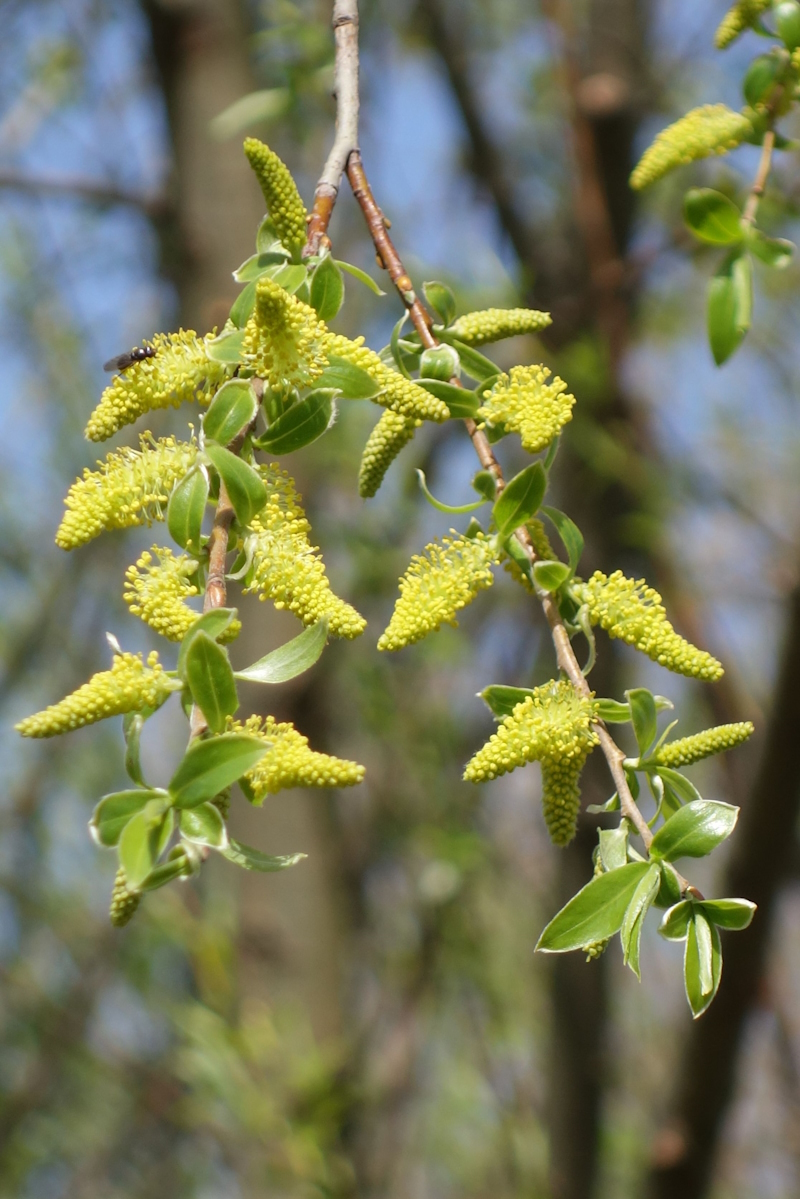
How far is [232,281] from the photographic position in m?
1.79

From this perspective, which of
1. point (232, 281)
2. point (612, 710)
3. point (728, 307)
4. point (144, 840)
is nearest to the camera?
point (144, 840)

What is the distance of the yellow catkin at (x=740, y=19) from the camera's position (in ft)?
2.46

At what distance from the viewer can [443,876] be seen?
2008 millimetres

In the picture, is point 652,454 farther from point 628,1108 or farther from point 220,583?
point 628,1108

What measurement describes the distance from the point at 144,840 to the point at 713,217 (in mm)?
549

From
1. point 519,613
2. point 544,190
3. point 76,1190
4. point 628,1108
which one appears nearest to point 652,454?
point 519,613

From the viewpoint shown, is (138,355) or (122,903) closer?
(122,903)

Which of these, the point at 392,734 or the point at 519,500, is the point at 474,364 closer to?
the point at 519,500

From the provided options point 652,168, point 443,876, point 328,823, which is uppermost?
point 652,168

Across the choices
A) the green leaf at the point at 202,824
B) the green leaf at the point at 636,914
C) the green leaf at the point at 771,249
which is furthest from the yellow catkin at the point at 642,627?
the green leaf at the point at 771,249

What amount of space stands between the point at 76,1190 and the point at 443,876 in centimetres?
174

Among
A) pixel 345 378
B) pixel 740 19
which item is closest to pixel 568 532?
pixel 345 378

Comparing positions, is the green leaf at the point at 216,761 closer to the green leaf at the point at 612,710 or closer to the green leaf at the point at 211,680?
the green leaf at the point at 211,680

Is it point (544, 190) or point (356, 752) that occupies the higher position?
point (544, 190)
